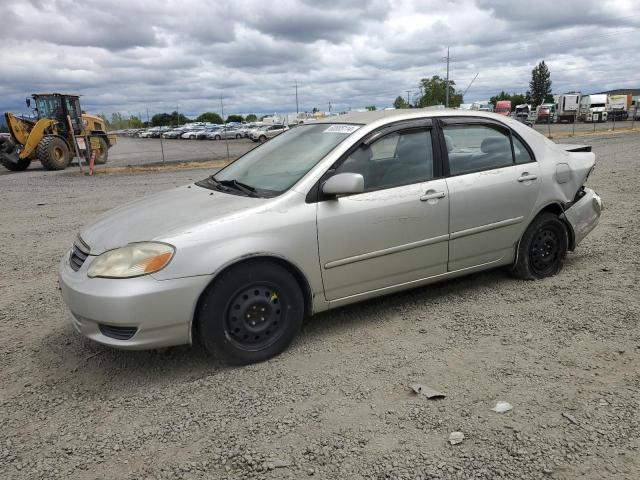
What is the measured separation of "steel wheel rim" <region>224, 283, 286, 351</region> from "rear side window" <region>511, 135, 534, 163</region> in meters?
2.54

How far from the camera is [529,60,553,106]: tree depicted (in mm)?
112438

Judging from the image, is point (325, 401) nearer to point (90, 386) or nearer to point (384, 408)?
point (384, 408)

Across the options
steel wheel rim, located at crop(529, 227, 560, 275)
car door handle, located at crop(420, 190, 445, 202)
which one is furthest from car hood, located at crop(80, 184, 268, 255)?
steel wheel rim, located at crop(529, 227, 560, 275)

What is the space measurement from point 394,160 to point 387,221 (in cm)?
53

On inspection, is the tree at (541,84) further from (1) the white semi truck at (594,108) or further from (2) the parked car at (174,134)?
(2) the parked car at (174,134)

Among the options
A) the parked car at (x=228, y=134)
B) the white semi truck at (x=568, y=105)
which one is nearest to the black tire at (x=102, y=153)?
the parked car at (x=228, y=134)

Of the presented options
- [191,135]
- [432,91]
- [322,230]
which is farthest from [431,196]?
[191,135]

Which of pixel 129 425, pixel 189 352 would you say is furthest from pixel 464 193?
pixel 129 425

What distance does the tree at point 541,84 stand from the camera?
11244 cm

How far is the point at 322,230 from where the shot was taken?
140 inches

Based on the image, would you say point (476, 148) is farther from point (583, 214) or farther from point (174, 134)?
point (174, 134)

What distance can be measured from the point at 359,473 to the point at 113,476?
1151 mm

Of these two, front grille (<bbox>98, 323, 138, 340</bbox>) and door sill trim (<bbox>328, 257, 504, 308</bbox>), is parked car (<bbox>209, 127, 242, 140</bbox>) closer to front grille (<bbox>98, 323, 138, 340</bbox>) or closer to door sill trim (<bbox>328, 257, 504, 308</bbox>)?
door sill trim (<bbox>328, 257, 504, 308</bbox>)

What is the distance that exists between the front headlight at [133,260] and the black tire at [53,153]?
1840cm
